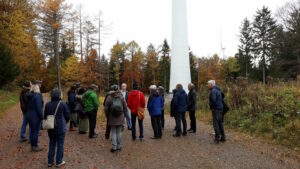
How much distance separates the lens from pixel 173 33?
67.3 ft

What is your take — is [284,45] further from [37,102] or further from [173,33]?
[37,102]

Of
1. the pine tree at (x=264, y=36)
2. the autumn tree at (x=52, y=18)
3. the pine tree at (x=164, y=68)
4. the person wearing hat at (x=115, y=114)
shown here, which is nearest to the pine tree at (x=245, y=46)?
the pine tree at (x=264, y=36)

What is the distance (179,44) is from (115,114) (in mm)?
15063

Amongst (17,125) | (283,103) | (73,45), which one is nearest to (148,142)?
(283,103)

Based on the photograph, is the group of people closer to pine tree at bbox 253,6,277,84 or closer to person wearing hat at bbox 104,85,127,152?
person wearing hat at bbox 104,85,127,152

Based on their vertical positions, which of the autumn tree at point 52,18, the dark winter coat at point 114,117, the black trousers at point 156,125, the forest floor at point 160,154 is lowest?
the forest floor at point 160,154

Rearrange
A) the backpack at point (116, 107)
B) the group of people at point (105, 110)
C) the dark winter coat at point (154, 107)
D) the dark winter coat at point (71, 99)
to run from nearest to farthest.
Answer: the group of people at point (105, 110) < the backpack at point (116, 107) < the dark winter coat at point (154, 107) < the dark winter coat at point (71, 99)

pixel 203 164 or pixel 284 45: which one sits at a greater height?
pixel 284 45

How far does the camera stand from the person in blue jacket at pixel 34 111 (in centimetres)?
609

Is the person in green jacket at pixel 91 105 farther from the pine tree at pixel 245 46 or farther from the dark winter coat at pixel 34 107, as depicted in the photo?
the pine tree at pixel 245 46

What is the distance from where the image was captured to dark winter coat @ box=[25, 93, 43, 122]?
239 inches

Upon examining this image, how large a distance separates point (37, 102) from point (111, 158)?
235cm

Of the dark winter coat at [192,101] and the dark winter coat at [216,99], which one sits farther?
the dark winter coat at [192,101]

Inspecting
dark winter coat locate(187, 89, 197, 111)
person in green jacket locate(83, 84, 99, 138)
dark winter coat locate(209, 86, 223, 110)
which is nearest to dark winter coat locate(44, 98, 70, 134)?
person in green jacket locate(83, 84, 99, 138)
